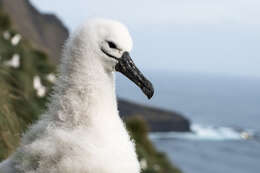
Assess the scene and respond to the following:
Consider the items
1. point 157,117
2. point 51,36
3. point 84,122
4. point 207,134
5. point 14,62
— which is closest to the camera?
point 84,122

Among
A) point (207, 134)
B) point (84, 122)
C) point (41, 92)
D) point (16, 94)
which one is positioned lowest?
point (84, 122)

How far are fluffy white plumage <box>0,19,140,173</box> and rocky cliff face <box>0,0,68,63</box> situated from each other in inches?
1246

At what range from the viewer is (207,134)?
1998 inches

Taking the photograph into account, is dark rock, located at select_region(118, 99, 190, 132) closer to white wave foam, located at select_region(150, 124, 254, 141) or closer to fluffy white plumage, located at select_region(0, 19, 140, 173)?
white wave foam, located at select_region(150, 124, 254, 141)

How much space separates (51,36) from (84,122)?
1502 inches

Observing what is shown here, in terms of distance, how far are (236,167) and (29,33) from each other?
1532 centimetres

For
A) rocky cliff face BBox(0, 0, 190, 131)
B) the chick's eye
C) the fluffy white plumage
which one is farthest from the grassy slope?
rocky cliff face BBox(0, 0, 190, 131)

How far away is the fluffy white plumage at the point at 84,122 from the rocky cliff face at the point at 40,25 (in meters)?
31.7

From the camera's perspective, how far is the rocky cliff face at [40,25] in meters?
35.4

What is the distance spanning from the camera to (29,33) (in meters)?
34.2

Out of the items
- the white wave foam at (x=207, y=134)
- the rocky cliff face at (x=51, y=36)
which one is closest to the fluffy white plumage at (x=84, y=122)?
the rocky cliff face at (x=51, y=36)

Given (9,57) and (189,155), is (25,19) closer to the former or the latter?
(189,155)

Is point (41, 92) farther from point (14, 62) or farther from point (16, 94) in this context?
point (16, 94)

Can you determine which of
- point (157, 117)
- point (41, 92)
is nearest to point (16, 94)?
point (41, 92)
